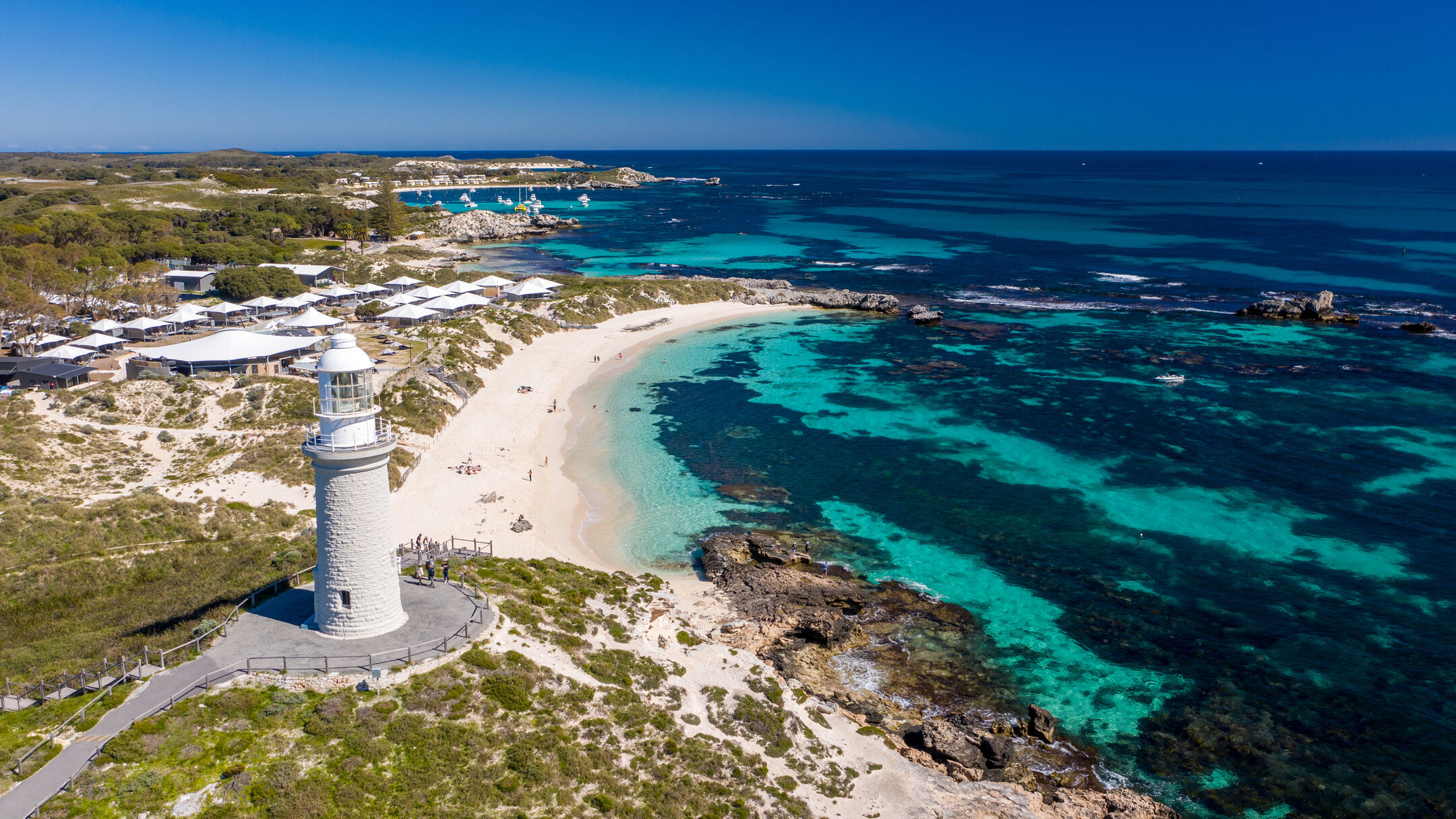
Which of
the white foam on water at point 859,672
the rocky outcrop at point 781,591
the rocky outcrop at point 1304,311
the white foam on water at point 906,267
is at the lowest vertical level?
the white foam on water at point 859,672

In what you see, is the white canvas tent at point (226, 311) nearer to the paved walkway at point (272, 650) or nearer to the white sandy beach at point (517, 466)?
the white sandy beach at point (517, 466)

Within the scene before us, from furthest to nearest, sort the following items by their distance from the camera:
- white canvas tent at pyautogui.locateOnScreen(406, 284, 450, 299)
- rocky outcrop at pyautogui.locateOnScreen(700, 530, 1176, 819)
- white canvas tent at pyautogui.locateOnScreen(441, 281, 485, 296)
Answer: white canvas tent at pyautogui.locateOnScreen(441, 281, 485, 296), white canvas tent at pyautogui.locateOnScreen(406, 284, 450, 299), rocky outcrop at pyautogui.locateOnScreen(700, 530, 1176, 819)

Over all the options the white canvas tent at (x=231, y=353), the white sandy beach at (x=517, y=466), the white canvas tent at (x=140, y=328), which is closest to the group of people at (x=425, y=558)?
the white sandy beach at (x=517, y=466)

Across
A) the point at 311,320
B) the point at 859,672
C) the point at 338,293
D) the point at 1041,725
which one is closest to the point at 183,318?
the point at 311,320

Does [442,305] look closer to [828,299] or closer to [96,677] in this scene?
[828,299]

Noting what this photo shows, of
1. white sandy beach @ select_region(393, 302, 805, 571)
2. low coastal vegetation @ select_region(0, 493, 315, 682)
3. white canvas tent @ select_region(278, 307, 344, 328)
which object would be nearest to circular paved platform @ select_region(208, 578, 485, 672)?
low coastal vegetation @ select_region(0, 493, 315, 682)

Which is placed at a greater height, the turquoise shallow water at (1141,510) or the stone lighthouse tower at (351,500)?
the stone lighthouse tower at (351,500)

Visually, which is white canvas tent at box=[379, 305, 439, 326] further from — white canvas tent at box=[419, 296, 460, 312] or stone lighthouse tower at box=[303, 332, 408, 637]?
stone lighthouse tower at box=[303, 332, 408, 637]
